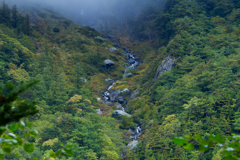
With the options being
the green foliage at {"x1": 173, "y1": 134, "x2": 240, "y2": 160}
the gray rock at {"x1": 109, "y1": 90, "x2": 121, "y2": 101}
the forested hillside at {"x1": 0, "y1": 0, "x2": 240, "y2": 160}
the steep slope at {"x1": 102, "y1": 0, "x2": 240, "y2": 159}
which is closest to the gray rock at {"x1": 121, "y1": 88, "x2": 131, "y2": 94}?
the forested hillside at {"x1": 0, "y1": 0, "x2": 240, "y2": 160}

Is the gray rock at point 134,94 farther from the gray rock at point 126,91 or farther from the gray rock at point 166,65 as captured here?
the gray rock at point 166,65

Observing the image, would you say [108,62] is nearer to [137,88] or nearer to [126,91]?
[126,91]

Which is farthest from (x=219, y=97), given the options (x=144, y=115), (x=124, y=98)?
(x=124, y=98)

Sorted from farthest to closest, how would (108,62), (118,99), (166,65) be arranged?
(108,62)
(118,99)
(166,65)

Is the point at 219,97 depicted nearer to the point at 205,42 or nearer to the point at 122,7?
the point at 205,42

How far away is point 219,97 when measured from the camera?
1154cm

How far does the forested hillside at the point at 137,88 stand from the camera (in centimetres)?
1133

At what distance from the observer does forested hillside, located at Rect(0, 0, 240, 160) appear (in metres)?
11.3

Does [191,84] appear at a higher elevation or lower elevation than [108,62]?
higher

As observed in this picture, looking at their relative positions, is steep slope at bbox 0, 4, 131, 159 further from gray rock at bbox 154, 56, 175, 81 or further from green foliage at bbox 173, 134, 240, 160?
gray rock at bbox 154, 56, 175, 81

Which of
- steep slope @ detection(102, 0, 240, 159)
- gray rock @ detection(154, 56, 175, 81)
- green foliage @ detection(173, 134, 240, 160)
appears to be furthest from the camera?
gray rock @ detection(154, 56, 175, 81)

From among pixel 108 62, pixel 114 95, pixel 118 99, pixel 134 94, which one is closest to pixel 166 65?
pixel 134 94

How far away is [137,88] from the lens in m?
28.2

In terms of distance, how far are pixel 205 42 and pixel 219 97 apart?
1446 cm
